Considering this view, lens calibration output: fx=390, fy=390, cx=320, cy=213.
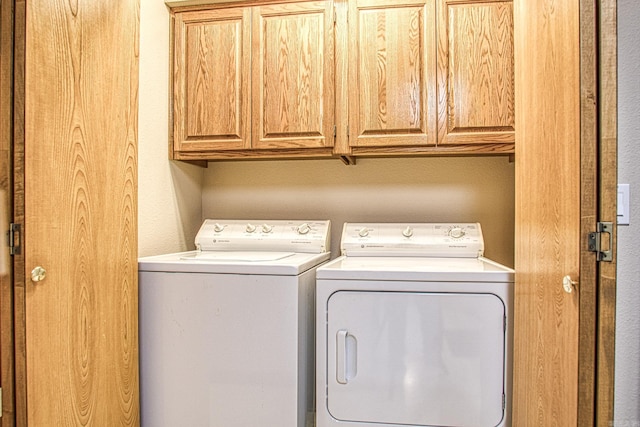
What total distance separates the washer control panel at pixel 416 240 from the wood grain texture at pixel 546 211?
0.49 m

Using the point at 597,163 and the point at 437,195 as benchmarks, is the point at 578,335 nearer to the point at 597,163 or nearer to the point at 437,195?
the point at 597,163

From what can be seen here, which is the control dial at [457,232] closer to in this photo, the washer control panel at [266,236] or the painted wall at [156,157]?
the washer control panel at [266,236]

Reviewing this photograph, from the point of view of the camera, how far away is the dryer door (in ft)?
4.57

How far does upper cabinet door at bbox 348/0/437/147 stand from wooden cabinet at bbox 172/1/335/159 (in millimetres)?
128

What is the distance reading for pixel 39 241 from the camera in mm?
1087

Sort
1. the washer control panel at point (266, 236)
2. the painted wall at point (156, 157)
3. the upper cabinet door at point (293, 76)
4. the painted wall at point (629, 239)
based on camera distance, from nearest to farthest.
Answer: the painted wall at point (629, 239) → the painted wall at point (156, 157) → the upper cabinet door at point (293, 76) → the washer control panel at point (266, 236)

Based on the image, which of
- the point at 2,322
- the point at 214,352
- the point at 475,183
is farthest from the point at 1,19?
the point at 475,183

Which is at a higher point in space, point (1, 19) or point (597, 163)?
point (1, 19)

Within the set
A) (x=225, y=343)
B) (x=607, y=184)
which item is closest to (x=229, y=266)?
(x=225, y=343)

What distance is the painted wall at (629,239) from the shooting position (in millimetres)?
1007

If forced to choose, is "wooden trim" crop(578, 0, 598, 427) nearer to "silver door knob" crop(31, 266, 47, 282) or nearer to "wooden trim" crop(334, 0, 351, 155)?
"wooden trim" crop(334, 0, 351, 155)

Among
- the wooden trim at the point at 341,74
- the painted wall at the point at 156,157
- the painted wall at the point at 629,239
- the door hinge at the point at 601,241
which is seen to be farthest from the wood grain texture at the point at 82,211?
the painted wall at the point at 629,239

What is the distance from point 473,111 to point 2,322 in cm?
187

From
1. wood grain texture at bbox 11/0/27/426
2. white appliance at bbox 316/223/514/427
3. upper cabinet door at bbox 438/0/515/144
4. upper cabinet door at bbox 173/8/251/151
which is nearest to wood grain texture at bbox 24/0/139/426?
wood grain texture at bbox 11/0/27/426
